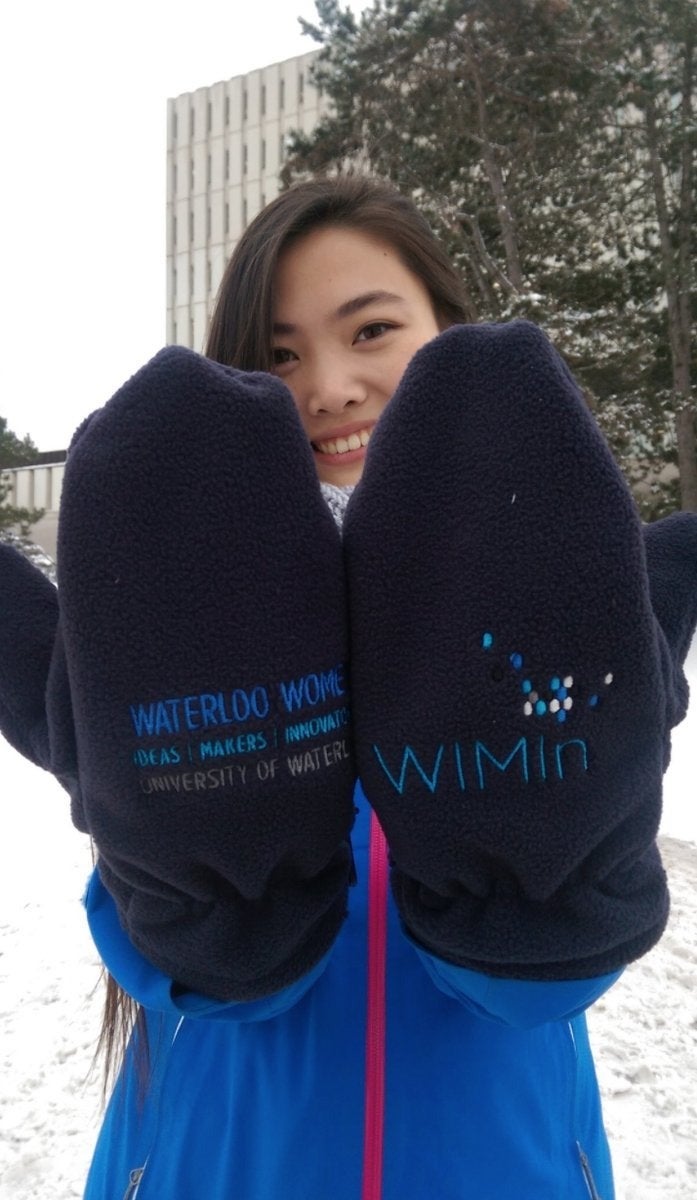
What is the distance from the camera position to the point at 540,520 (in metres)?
0.38

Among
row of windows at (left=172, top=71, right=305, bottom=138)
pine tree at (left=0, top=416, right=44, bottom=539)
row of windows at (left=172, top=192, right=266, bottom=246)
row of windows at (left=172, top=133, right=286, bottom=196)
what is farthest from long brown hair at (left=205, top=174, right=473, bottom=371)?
row of windows at (left=172, top=133, right=286, bottom=196)

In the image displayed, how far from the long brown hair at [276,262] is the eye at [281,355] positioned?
0.01 meters

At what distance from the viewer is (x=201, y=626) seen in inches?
15.2

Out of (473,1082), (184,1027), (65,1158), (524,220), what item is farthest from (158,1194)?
(524,220)

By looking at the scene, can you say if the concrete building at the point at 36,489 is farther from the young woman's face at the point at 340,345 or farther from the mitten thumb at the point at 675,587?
the mitten thumb at the point at 675,587

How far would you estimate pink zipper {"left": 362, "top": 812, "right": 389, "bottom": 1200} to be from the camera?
0.54 meters

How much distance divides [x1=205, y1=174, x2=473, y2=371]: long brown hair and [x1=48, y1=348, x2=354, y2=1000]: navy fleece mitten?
A: 462 mm

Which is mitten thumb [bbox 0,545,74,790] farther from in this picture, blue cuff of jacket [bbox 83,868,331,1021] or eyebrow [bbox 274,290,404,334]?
eyebrow [bbox 274,290,404,334]

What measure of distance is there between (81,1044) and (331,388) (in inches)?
63.6

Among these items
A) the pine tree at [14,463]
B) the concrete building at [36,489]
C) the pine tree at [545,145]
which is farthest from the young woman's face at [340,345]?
the concrete building at [36,489]

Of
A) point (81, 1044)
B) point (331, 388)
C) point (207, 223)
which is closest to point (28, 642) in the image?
point (331, 388)

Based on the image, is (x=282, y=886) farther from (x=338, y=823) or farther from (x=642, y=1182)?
(x=642, y=1182)

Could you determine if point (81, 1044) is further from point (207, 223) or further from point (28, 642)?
point (207, 223)

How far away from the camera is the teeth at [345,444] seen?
80 cm
